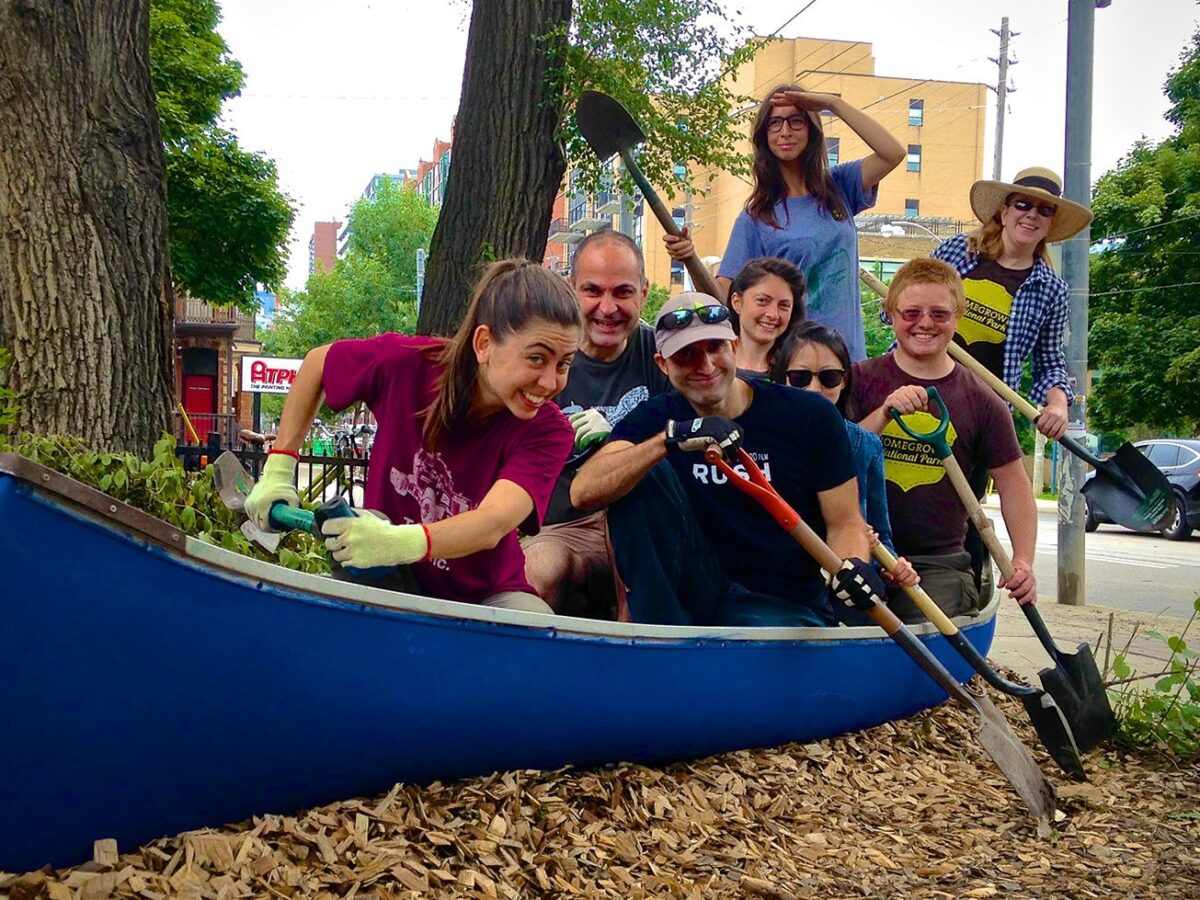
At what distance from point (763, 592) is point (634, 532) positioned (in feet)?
1.65

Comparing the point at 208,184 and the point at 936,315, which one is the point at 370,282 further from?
the point at 936,315

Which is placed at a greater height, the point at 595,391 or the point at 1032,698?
the point at 595,391

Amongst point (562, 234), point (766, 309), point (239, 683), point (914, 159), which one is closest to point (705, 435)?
point (766, 309)

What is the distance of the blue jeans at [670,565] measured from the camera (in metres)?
3.40

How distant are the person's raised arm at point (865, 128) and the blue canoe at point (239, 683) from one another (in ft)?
7.56

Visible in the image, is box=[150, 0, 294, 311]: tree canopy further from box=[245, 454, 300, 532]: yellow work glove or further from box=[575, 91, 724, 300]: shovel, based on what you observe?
box=[245, 454, 300, 532]: yellow work glove

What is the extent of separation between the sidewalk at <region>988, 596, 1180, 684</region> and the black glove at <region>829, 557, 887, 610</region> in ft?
6.36

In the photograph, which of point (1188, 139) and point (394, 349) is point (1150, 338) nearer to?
point (1188, 139)

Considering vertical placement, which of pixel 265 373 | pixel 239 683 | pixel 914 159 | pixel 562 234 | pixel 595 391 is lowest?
pixel 239 683

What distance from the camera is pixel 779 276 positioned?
405cm

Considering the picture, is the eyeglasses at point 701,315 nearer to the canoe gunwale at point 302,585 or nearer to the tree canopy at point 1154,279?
the canoe gunwale at point 302,585

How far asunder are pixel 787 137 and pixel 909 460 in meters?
1.34

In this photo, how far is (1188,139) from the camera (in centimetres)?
2472

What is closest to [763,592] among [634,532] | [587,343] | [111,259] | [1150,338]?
[634,532]
